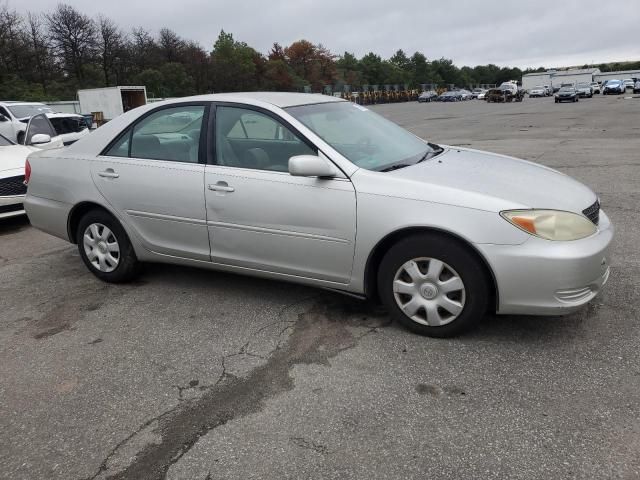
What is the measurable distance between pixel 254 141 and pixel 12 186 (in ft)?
14.9

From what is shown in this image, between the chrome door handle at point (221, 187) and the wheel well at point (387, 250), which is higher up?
the chrome door handle at point (221, 187)

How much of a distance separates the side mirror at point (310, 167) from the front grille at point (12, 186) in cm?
496

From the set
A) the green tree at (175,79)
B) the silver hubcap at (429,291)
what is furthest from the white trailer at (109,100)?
the green tree at (175,79)

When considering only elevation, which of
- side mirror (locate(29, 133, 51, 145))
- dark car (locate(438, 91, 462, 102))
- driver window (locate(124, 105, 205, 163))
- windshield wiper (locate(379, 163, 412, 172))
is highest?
driver window (locate(124, 105, 205, 163))

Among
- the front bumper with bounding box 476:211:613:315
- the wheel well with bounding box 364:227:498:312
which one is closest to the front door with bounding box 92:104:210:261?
the wheel well with bounding box 364:227:498:312

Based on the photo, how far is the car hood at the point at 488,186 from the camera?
3.22m

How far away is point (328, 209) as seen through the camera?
3.53 m

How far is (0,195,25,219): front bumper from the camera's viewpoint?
696 centimetres

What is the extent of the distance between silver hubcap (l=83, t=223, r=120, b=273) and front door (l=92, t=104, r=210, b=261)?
1.00 ft

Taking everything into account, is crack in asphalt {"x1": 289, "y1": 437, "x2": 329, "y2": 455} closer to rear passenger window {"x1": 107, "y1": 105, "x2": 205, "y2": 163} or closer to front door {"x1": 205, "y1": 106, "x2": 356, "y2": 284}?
front door {"x1": 205, "y1": 106, "x2": 356, "y2": 284}

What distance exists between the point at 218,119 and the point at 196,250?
3.29 ft

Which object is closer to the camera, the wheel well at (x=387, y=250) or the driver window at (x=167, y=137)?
the wheel well at (x=387, y=250)

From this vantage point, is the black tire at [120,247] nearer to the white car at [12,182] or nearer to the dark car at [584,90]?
the white car at [12,182]

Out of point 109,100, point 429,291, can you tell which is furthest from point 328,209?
point 109,100
